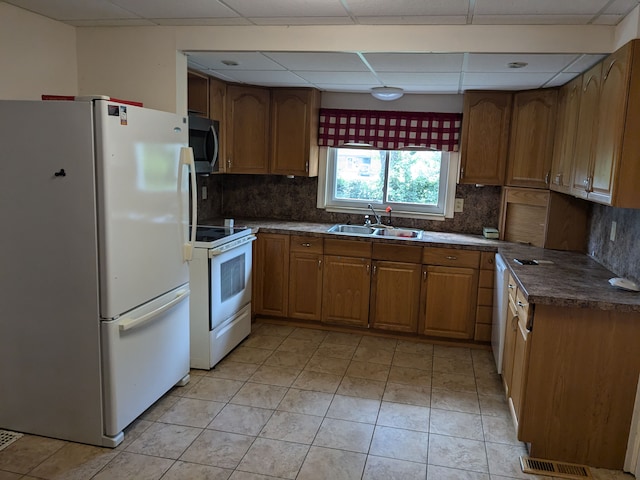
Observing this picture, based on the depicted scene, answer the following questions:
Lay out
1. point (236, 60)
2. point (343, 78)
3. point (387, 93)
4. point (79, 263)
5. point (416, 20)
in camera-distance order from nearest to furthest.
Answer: point (79, 263) < point (416, 20) < point (236, 60) < point (343, 78) < point (387, 93)

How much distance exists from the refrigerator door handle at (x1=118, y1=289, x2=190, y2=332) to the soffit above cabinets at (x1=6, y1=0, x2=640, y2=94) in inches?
59.4

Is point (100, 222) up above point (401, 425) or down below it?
above

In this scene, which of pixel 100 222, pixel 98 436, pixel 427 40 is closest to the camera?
pixel 100 222

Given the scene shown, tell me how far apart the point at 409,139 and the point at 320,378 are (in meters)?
2.30

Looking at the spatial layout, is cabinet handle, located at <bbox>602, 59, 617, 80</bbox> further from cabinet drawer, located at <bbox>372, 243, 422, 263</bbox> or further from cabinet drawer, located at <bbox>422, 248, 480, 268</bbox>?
cabinet drawer, located at <bbox>372, 243, 422, 263</bbox>

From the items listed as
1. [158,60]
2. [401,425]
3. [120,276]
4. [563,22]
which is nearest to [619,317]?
[401,425]

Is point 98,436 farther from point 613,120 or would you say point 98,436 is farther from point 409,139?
point 409,139

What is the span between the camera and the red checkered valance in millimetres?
4445

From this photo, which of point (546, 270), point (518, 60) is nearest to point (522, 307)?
A: point (546, 270)

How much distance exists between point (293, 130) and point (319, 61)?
126 cm

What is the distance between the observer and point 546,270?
3.00 m

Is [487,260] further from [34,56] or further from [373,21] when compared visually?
[34,56]

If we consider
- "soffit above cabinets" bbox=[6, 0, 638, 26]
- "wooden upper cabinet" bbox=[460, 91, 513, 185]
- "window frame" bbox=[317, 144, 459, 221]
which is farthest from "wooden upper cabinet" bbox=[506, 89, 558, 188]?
"soffit above cabinets" bbox=[6, 0, 638, 26]

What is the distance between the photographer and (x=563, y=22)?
2.60 metres
